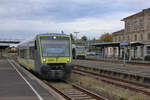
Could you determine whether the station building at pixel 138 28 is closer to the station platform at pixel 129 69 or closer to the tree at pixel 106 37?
the station platform at pixel 129 69

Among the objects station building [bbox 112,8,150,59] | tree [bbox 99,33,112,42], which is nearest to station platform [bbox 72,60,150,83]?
station building [bbox 112,8,150,59]

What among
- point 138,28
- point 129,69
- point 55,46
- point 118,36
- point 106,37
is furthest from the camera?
point 106,37

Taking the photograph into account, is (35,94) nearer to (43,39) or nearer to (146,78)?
(43,39)

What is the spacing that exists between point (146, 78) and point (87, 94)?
6174 millimetres

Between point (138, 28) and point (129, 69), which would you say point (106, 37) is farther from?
→ point (129, 69)

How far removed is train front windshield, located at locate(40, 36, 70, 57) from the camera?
47.0 ft

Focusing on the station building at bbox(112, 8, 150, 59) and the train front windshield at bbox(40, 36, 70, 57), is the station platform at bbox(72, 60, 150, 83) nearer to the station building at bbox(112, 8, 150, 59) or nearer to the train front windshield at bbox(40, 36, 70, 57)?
the train front windshield at bbox(40, 36, 70, 57)

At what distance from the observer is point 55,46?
574 inches

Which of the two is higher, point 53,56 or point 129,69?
point 53,56

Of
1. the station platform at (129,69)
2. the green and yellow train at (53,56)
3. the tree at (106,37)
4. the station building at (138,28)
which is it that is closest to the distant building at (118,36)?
the station building at (138,28)

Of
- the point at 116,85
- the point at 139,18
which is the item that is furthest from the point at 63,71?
the point at 139,18

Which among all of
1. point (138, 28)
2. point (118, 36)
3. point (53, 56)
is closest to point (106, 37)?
point (118, 36)

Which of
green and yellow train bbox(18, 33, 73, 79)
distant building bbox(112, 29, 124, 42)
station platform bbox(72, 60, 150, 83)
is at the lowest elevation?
station platform bbox(72, 60, 150, 83)

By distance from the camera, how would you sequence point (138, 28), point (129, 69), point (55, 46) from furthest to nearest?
point (138, 28) → point (129, 69) → point (55, 46)
